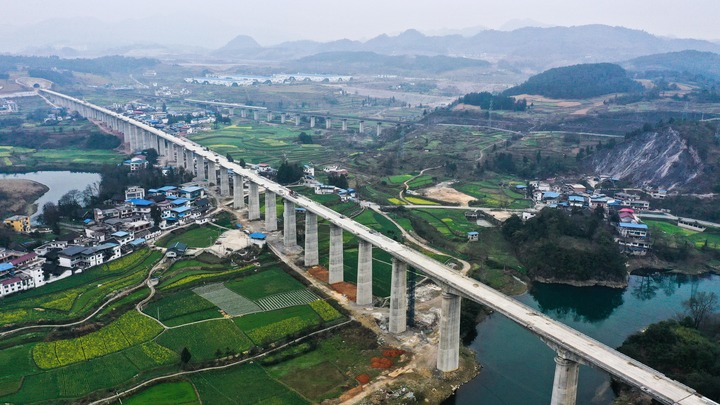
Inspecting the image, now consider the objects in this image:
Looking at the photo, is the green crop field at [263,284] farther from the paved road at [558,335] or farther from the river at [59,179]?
the river at [59,179]

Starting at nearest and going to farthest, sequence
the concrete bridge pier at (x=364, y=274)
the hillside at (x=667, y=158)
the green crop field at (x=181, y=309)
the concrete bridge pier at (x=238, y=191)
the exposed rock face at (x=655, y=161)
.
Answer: the green crop field at (x=181, y=309), the concrete bridge pier at (x=364, y=274), the concrete bridge pier at (x=238, y=191), the hillside at (x=667, y=158), the exposed rock face at (x=655, y=161)

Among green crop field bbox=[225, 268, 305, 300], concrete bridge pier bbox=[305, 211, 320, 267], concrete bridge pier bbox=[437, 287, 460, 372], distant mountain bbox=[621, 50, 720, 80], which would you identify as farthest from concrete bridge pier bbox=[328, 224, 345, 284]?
distant mountain bbox=[621, 50, 720, 80]

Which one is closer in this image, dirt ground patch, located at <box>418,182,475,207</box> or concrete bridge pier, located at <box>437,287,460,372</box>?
concrete bridge pier, located at <box>437,287,460,372</box>

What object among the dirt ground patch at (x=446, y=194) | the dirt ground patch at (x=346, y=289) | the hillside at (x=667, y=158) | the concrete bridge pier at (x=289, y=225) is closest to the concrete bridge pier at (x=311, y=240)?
the concrete bridge pier at (x=289, y=225)

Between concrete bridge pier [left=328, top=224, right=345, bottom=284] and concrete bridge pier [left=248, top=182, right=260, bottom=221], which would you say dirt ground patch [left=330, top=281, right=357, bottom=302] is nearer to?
concrete bridge pier [left=328, top=224, right=345, bottom=284]

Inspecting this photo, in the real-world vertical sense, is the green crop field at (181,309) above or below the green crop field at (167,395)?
above

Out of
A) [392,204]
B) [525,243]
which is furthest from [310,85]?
[525,243]
